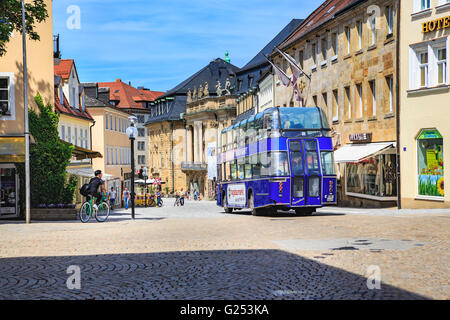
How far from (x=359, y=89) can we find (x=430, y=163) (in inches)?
364

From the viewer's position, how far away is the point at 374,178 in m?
35.1

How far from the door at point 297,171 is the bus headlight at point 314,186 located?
27 centimetres

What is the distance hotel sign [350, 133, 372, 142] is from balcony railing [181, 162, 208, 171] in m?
70.3

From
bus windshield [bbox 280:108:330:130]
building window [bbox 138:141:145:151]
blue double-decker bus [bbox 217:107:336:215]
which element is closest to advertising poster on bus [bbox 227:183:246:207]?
blue double-decker bus [bbox 217:107:336:215]

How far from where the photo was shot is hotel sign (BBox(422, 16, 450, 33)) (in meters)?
28.3

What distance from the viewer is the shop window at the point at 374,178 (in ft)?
109

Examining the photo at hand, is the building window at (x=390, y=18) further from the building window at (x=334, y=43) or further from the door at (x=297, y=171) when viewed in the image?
the door at (x=297, y=171)

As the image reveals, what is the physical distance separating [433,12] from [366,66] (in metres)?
7.27

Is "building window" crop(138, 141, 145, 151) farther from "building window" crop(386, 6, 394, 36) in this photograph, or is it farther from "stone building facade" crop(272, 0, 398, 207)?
"building window" crop(386, 6, 394, 36)

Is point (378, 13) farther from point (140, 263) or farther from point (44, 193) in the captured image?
point (140, 263)

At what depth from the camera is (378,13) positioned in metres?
34.1

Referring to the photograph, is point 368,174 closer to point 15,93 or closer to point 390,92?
point 390,92

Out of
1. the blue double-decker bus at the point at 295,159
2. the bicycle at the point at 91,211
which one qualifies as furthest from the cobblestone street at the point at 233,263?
the blue double-decker bus at the point at 295,159
